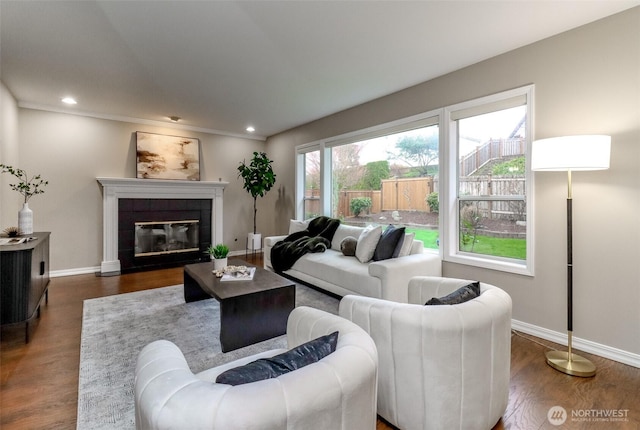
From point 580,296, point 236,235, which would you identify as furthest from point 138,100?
point 580,296

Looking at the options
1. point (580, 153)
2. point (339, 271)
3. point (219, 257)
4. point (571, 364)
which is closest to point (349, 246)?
point (339, 271)

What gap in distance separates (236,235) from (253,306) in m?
4.14

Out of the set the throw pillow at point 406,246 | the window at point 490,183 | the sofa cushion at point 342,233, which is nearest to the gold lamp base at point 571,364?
the window at point 490,183

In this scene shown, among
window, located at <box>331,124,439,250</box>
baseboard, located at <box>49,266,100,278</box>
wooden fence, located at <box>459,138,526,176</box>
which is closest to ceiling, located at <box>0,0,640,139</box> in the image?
window, located at <box>331,124,439,250</box>

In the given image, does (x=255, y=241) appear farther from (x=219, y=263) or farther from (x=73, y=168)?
(x=73, y=168)

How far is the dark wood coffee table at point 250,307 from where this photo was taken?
94.7 inches

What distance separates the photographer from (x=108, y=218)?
189 inches

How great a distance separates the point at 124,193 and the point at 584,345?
614cm

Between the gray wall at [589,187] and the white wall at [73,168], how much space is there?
552 cm

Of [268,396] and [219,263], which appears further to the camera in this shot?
[219,263]

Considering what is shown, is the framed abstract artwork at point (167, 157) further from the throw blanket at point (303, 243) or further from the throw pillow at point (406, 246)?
the throw pillow at point (406, 246)

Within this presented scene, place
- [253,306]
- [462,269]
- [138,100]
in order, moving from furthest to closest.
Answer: [138,100] < [462,269] < [253,306]

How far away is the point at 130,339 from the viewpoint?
257cm

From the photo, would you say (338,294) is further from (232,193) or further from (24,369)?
(232,193)
